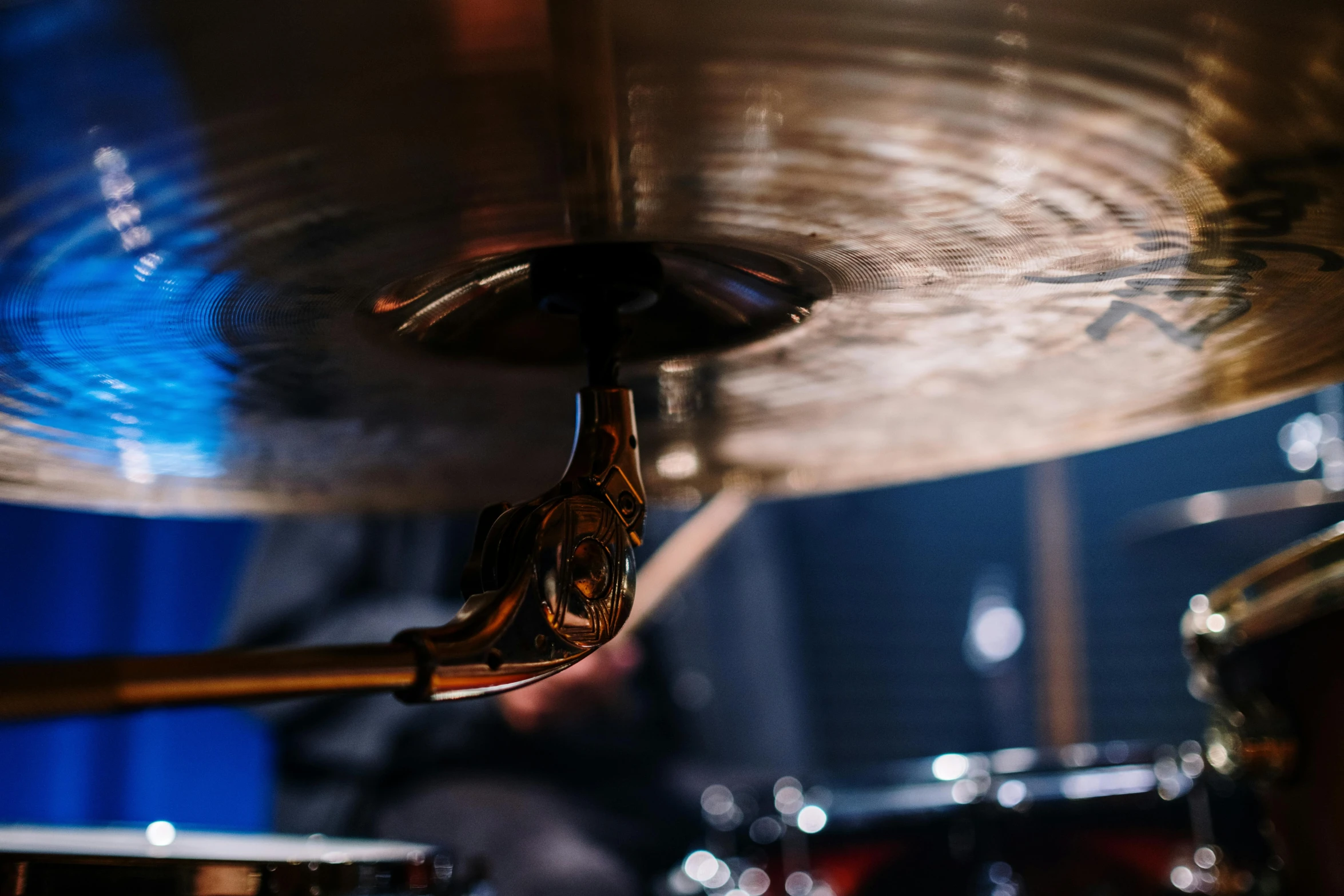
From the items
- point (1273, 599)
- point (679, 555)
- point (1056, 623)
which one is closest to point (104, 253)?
point (1273, 599)

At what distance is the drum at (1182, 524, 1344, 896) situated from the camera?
1.65 feet

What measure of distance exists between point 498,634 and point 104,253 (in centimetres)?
17

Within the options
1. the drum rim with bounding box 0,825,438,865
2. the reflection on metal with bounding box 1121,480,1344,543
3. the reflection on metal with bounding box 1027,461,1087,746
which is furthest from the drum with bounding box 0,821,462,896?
the reflection on metal with bounding box 1027,461,1087,746

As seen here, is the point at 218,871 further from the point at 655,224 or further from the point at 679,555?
the point at 679,555

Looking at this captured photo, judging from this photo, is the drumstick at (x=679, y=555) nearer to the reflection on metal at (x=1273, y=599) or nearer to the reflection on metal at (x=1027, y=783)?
the reflection on metal at (x=1027, y=783)

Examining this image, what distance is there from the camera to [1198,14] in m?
0.24

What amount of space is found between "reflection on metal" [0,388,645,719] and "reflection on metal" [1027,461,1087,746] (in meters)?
2.39

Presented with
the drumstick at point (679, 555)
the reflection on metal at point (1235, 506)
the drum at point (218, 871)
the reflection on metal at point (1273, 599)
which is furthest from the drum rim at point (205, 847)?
the reflection on metal at point (1235, 506)

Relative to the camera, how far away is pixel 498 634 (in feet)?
1.06

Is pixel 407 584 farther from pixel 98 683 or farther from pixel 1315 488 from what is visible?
pixel 98 683

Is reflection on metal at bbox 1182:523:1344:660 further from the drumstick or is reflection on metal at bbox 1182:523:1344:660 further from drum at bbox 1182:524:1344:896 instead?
the drumstick

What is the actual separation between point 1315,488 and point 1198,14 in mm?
1389

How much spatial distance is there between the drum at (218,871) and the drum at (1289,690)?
15.7 inches

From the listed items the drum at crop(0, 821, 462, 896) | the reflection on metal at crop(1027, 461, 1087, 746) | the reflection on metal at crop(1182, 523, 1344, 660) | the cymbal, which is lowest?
the drum at crop(0, 821, 462, 896)
